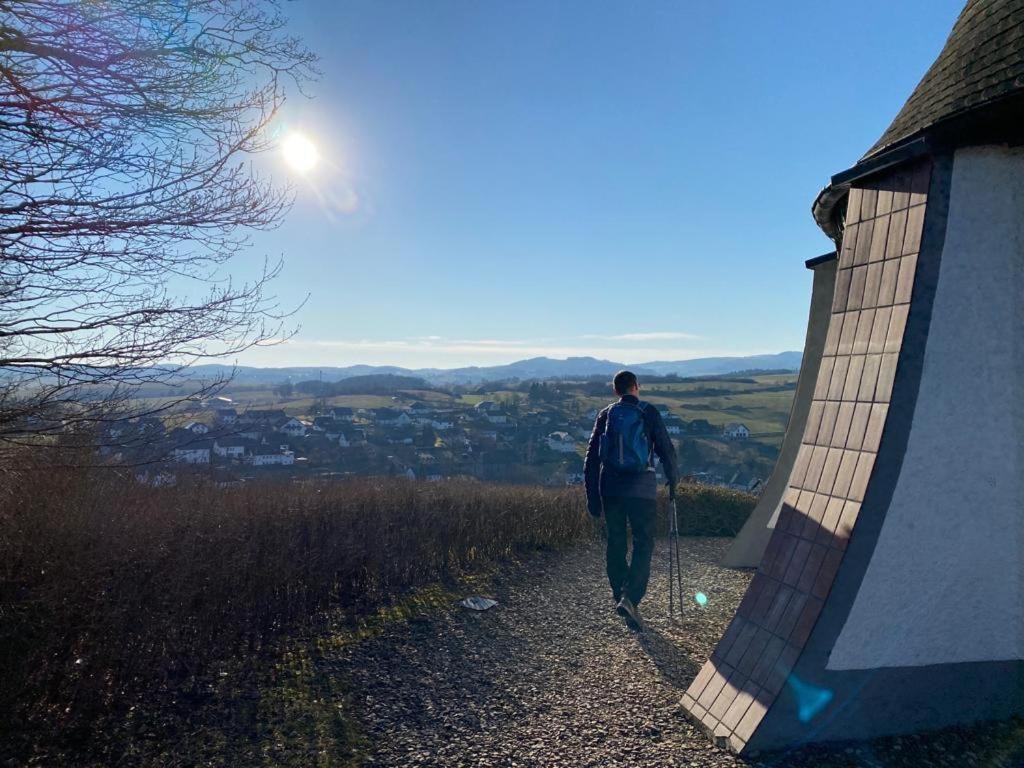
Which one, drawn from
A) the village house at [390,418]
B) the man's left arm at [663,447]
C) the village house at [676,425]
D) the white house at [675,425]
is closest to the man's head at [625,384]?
the man's left arm at [663,447]

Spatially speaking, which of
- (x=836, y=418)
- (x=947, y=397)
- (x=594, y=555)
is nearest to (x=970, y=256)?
(x=947, y=397)

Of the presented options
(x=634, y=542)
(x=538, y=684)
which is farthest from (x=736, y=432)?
(x=538, y=684)

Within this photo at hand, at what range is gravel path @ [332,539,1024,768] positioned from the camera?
10.6ft

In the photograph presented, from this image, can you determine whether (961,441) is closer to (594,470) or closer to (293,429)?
(594,470)

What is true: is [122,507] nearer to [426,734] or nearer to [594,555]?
[426,734]

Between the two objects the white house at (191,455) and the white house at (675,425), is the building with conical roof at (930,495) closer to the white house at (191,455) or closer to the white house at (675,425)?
the white house at (191,455)

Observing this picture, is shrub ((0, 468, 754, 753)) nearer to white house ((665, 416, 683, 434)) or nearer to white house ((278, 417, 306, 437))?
white house ((278, 417, 306, 437))

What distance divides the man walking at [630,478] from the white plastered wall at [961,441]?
6.58 feet

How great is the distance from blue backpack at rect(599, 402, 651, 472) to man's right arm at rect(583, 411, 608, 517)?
133mm

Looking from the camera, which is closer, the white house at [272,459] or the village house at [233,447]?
the village house at [233,447]

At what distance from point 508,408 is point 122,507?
2319 centimetres

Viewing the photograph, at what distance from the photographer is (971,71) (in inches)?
137

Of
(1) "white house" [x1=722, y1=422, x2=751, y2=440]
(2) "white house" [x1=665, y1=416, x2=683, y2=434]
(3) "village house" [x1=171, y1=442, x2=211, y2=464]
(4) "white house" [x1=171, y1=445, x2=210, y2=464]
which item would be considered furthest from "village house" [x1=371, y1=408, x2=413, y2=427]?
(3) "village house" [x1=171, y1=442, x2=211, y2=464]

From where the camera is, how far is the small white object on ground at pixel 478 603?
596 cm
